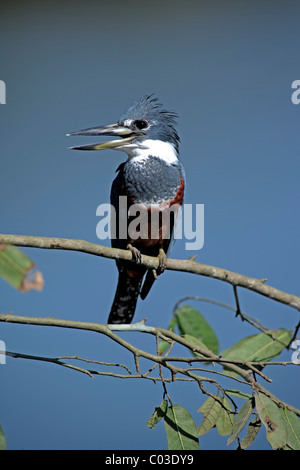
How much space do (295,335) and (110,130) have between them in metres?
1.23

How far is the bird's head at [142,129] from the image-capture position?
213 cm

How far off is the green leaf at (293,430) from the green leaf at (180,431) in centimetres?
23

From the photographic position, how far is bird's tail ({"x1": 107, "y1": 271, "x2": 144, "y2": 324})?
230 cm

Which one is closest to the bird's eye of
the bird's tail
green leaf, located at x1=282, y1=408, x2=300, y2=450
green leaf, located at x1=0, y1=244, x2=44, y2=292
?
the bird's tail

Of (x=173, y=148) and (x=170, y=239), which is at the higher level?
(x=173, y=148)

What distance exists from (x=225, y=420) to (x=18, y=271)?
839 millimetres

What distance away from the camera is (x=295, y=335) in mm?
1427

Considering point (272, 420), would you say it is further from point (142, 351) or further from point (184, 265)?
point (184, 265)

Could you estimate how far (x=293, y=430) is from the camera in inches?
45.1

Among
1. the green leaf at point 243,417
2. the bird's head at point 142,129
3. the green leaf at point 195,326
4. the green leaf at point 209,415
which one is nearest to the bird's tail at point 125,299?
the green leaf at point 195,326

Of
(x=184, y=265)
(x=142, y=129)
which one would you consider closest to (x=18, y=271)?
(x=184, y=265)
